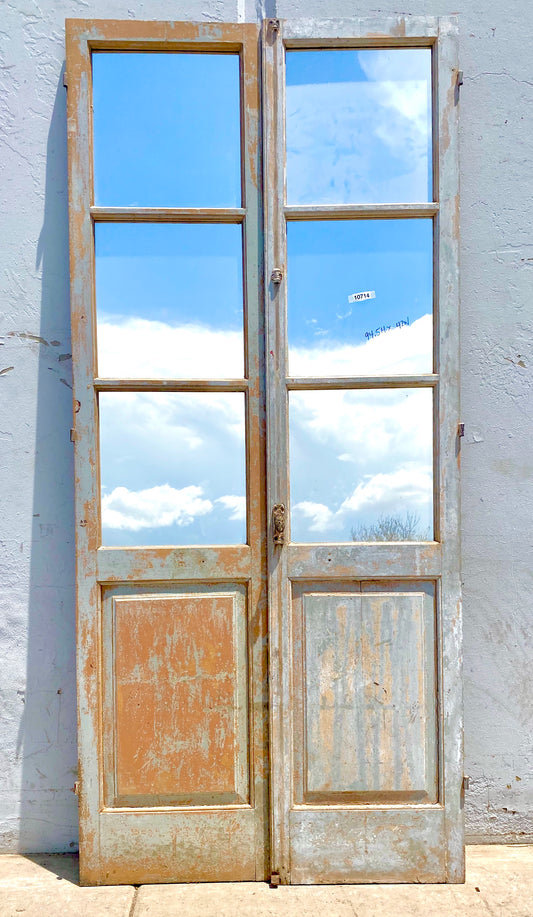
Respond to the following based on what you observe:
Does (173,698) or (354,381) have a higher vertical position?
(354,381)

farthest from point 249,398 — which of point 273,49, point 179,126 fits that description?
point 273,49

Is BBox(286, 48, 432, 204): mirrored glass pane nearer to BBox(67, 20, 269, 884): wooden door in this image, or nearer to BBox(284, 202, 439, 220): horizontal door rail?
BBox(284, 202, 439, 220): horizontal door rail

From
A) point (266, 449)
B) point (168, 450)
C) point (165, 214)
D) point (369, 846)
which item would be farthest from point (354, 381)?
point (369, 846)

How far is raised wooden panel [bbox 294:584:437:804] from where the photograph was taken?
2.07 metres

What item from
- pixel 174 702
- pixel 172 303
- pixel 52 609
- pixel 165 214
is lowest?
pixel 174 702

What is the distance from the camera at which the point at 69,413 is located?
2.21m

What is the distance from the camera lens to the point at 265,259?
6.81ft

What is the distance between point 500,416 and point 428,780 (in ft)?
4.00

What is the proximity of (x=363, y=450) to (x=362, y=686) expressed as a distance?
759 millimetres

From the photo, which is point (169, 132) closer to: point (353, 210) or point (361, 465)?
point (353, 210)

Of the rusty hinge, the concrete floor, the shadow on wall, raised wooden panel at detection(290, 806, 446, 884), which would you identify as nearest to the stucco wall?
the shadow on wall

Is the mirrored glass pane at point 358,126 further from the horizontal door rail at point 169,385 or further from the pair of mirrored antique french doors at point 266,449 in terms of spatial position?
the horizontal door rail at point 169,385

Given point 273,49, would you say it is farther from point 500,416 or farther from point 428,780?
point 428,780

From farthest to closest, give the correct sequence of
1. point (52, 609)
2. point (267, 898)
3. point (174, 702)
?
point (52, 609) → point (174, 702) → point (267, 898)
